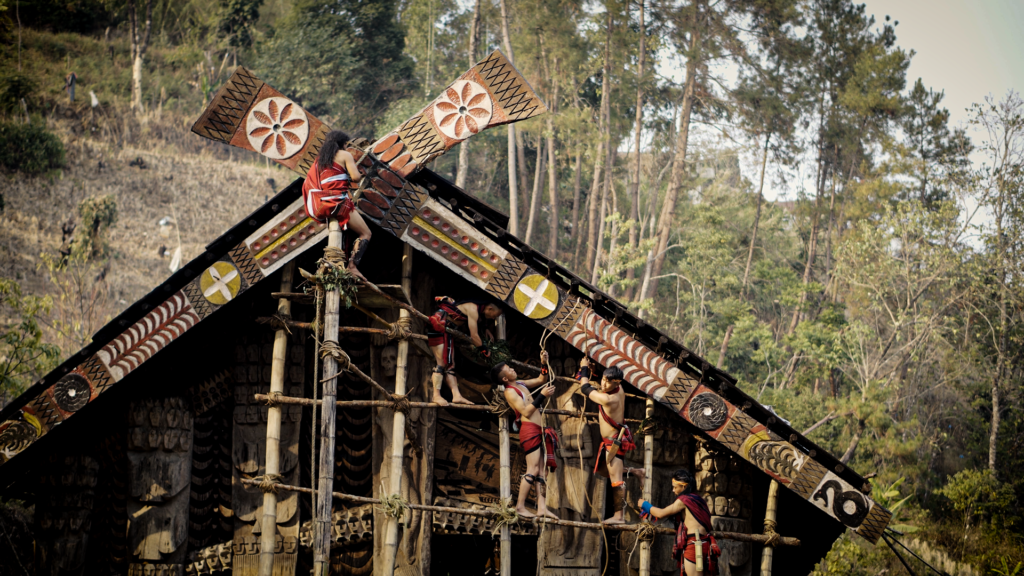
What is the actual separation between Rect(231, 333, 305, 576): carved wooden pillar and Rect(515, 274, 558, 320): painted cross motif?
101 inches

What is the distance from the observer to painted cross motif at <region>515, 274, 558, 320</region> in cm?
874

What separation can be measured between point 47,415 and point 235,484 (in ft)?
6.53

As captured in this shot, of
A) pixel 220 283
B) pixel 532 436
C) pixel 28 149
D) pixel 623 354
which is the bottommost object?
pixel 532 436

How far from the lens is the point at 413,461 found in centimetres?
907

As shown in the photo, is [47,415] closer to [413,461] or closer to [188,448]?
[188,448]

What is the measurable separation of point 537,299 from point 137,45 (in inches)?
1114

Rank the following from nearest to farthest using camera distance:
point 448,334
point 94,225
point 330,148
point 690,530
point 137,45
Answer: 1. point 330,148
2. point 690,530
3. point 448,334
4. point 94,225
5. point 137,45

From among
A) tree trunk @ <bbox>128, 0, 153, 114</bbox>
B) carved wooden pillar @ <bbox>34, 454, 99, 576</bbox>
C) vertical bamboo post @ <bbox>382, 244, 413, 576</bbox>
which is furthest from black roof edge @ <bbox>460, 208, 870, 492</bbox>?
tree trunk @ <bbox>128, 0, 153, 114</bbox>

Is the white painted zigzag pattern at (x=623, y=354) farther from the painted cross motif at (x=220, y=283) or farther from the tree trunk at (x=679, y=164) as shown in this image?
the tree trunk at (x=679, y=164)

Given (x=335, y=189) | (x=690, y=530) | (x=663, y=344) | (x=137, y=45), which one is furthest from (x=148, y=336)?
(x=137, y=45)

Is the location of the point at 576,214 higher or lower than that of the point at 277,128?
higher

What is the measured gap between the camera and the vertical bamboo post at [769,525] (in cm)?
873

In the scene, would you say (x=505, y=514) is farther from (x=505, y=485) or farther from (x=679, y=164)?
(x=679, y=164)

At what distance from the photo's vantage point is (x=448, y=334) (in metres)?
8.85
